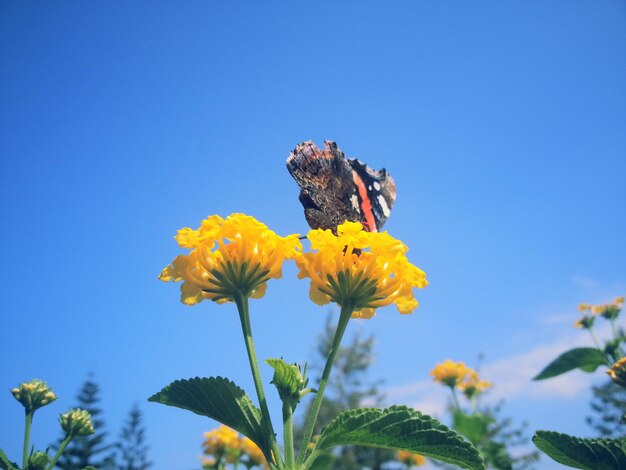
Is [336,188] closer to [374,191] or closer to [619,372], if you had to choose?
[374,191]

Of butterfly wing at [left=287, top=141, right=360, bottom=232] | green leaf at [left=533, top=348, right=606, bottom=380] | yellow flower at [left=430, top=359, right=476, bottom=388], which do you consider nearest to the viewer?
butterfly wing at [left=287, top=141, right=360, bottom=232]

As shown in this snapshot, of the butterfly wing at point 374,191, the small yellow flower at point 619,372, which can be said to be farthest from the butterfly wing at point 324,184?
the small yellow flower at point 619,372

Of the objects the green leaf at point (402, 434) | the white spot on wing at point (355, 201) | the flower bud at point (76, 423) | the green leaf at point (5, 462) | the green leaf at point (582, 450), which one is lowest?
the green leaf at point (582, 450)

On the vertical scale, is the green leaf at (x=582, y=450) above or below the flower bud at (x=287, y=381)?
below

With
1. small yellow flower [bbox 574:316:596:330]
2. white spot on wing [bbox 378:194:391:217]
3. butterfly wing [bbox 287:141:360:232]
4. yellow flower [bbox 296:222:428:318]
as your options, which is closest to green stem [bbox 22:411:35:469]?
yellow flower [bbox 296:222:428:318]

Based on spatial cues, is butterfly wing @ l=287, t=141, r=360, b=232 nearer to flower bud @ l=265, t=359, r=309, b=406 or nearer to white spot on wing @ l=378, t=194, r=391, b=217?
white spot on wing @ l=378, t=194, r=391, b=217

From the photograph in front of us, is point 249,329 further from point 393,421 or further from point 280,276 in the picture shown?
point 393,421

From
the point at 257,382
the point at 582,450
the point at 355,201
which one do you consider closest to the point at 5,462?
the point at 257,382

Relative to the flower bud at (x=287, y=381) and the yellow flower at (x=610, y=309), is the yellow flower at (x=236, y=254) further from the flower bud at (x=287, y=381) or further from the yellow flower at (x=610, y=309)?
the yellow flower at (x=610, y=309)
